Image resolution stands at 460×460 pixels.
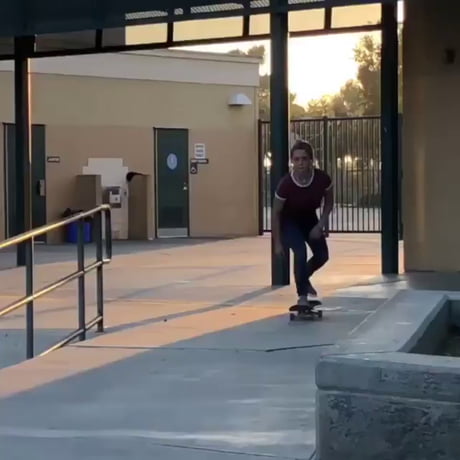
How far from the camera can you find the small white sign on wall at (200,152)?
24.6m

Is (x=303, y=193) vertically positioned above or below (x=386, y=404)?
above

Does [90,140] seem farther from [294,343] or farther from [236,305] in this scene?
[294,343]

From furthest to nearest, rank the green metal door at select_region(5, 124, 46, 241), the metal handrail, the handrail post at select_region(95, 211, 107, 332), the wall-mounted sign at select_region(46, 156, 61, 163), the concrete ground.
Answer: the wall-mounted sign at select_region(46, 156, 61, 163)
the green metal door at select_region(5, 124, 46, 241)
the handrail post at select_region(95, 211, 107, 332)
the metal handrail
the concrete ground

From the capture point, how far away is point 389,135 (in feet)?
44.1

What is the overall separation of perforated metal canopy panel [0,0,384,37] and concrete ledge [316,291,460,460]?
7.63 m

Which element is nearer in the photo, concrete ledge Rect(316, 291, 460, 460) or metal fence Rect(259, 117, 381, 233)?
concrete ledge Rect(316, 291, 460, 460)

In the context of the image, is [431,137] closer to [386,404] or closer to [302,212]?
[302,212]

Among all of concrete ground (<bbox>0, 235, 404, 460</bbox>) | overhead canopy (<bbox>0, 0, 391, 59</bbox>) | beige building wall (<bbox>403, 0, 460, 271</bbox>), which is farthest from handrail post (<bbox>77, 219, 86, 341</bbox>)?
beige building wall (<bbox>403, 0, 460, 271</bbox>)

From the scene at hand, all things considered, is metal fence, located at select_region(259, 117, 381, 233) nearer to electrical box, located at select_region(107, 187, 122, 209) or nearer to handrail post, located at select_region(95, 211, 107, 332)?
electrical box, located at select_region(107, 187, 122, 209)

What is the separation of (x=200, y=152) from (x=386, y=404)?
20.5 metres

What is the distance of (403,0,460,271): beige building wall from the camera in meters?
13.4

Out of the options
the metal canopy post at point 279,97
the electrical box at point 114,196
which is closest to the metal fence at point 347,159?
the electrical box at point 114,196

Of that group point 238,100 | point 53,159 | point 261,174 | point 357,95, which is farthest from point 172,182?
point 357,95

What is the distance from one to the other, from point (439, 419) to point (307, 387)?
8.36 ft
